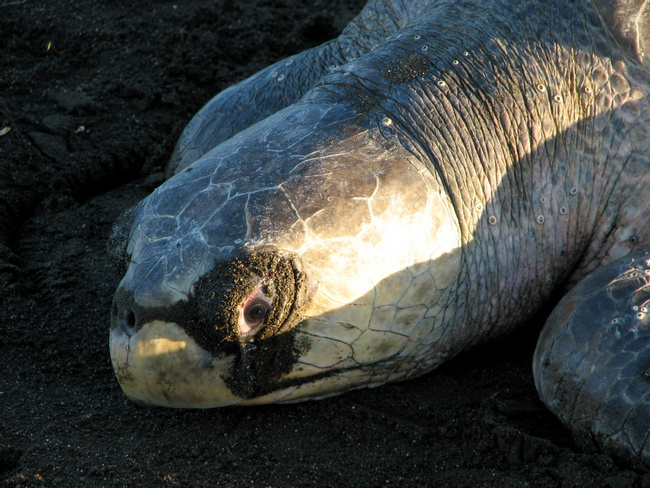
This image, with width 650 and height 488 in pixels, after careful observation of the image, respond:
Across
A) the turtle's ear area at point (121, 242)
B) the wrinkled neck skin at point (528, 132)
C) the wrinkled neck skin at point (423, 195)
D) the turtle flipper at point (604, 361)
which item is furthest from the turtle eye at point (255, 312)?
the turtle flipper at point (604, 361)

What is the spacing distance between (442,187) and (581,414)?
94cm

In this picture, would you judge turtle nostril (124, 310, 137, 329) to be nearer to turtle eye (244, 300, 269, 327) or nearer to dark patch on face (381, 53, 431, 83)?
turtle eye (244, 300, 269, 327)

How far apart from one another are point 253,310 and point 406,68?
4.21ft

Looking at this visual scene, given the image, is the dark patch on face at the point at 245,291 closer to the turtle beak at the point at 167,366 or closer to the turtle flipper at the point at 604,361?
the turtle beak at the point at 167,366

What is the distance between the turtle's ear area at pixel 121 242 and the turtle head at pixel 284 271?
0.02 m

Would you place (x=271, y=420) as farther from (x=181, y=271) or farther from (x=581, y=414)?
(x=581, y=414)

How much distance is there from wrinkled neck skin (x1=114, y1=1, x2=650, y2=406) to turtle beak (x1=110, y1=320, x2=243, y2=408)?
0.03 meters

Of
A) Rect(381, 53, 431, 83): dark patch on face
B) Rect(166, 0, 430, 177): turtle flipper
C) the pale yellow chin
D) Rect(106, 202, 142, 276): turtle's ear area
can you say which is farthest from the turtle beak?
Rect(166, 0, 430, 177): turtle flipper

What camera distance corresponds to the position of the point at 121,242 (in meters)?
2.49

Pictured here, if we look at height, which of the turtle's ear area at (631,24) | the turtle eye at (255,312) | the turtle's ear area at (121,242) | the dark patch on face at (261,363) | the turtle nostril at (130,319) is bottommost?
the dark patch on face at (261,363)

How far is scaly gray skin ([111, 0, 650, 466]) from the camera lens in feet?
7.23

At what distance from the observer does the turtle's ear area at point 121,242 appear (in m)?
2.48

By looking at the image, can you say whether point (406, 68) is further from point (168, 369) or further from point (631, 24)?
point (168, 369)

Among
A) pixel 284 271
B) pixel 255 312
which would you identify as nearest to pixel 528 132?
pixel 284 271
